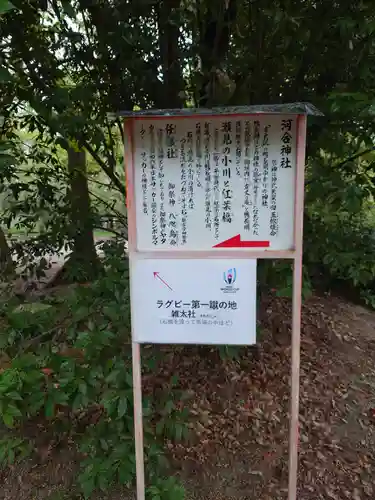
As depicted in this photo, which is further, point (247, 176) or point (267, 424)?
point (267, 424)

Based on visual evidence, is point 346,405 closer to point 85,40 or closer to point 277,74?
point 277,74

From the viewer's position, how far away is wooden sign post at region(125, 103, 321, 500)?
5.96 ft

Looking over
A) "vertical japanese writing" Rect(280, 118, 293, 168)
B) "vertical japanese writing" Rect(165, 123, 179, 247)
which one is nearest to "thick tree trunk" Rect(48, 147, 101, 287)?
"vertical japanese writing" Rect(165, 123, 179, 247)

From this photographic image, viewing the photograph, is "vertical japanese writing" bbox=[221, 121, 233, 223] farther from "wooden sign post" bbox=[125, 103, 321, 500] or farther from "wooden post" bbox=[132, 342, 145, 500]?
"wooden post" bbox=[132, 342, 145, 500]

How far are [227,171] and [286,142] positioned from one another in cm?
28

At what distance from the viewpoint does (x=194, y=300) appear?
1.92 meters

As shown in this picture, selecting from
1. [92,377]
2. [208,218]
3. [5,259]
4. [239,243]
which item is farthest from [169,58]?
[5,259]

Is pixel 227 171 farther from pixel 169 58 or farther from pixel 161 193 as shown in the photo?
pixel 169 58

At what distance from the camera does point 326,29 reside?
7.85ft

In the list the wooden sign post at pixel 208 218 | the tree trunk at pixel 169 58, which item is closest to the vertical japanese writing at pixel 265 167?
the wooden sign post at pixel 208 218

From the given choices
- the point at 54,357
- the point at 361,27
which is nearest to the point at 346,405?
the point at 54,357

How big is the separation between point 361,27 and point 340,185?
1106 mm

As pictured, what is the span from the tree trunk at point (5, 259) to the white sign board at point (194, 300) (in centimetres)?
202

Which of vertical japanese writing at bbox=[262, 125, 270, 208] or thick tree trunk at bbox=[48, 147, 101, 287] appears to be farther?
thick tree trunk at bbox=[48, 147, 101, 287]
